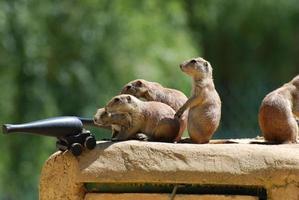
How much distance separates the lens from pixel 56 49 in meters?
10.6

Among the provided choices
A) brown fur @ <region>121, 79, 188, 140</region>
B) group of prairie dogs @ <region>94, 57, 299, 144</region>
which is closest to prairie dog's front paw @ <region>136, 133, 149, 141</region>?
group of prairie dogs @ <region>94, 57, 299, 144</region>

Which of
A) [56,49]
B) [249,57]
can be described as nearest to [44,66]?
[56,49]

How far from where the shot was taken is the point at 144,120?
13.9 feet

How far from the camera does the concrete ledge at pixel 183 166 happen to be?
3.90 m

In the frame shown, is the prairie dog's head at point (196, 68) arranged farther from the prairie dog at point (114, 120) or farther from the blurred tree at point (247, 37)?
the blurred tree at point (247, 37)

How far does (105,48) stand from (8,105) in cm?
115

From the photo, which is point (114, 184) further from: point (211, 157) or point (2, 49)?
point (2, 49)

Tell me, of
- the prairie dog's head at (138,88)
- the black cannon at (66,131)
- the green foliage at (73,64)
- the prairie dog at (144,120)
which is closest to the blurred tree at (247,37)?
the green foliage at (73,64)

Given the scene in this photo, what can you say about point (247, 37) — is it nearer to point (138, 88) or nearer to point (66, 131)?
point (138, 88)

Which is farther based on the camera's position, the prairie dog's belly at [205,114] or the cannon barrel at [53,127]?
the prairie dog's belly at [205,114]

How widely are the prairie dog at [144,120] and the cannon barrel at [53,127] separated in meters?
0.23

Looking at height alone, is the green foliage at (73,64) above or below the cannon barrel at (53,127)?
below

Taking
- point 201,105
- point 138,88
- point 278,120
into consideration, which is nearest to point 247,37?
point 138,88

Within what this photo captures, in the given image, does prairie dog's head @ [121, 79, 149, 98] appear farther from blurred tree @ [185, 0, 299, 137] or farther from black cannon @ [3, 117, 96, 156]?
blurred tree @ [185, 0, 299, 137]
